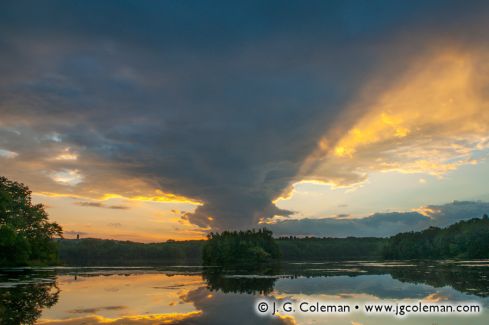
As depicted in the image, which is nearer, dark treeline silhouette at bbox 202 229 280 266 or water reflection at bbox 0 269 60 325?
water reflection at bbox 0 269 60 325

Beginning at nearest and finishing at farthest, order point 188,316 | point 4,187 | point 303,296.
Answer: point 188,316 → point 303,296 → point 4,187

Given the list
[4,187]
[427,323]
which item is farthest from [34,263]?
[427,323]

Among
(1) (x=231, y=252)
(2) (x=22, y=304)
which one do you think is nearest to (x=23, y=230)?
(2) (x=22, y=304)

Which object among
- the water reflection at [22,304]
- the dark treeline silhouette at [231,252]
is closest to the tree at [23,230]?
the water reflection at [22,304]

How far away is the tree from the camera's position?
3344 inches

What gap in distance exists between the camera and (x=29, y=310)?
28.0 metres

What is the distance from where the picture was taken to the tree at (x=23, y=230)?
84938 mm

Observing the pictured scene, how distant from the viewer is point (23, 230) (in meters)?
95.4

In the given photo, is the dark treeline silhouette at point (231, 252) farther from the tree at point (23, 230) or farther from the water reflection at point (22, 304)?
the water reflection at point (22, 304)

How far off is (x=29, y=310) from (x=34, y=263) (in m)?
80.5

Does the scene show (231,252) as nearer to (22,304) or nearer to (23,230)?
(23,230)

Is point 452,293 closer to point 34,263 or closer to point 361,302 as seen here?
point 361,302

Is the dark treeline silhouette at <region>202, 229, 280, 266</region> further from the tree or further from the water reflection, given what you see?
the water reflection

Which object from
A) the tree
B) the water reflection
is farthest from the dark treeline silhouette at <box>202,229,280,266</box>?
the water reflection
